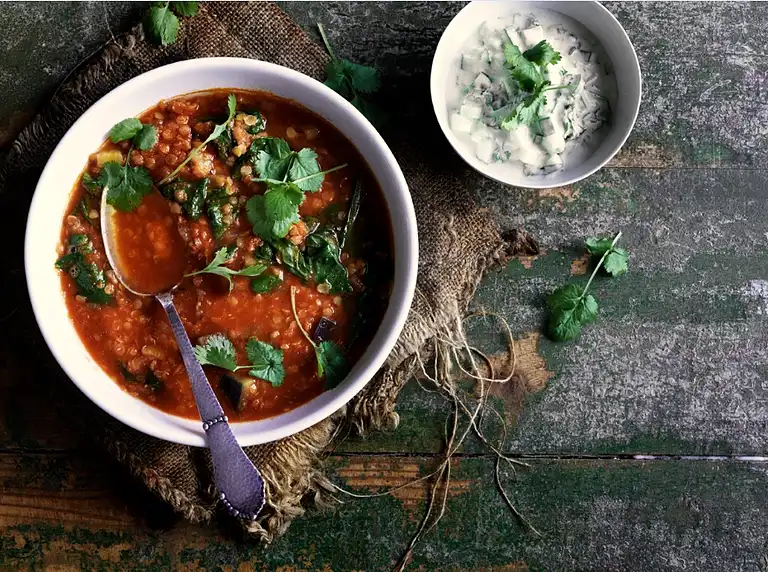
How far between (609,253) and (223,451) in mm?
1652

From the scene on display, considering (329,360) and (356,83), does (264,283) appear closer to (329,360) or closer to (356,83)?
(329,360)

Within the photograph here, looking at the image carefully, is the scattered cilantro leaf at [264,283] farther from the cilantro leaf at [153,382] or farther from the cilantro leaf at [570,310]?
the cilantro leaf at [570,310]

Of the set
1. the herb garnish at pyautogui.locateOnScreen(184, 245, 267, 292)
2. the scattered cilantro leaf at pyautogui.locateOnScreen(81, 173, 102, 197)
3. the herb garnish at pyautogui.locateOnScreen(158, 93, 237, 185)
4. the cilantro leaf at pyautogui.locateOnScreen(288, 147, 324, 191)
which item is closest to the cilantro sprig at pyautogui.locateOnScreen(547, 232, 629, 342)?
the cilantro leaf at pyautogui.locateOnScreen(288, 147, 324, 191)

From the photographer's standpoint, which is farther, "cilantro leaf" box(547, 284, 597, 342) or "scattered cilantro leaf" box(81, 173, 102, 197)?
"cilantro leaf" box(547, 284, 597, 342)

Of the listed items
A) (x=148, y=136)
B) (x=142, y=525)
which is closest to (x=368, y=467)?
(x=142, y=525)

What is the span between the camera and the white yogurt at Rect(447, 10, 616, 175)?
9.14ft

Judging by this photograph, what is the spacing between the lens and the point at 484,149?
2.80 m

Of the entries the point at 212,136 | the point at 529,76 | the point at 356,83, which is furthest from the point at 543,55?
the point at 212,136

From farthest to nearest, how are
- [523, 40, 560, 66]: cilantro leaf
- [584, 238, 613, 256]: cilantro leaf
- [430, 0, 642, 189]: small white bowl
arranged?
[584, 238, 613, 256]: cilantro leaf < [430, 0, 642, 189]: small white bowl < [523, 40, 560, 66]: cilantro leaf

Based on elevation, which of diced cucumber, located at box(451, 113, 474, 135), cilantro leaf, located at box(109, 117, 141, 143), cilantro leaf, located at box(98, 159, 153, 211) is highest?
cilantro leaf, located at box(109, 117, 141, 143)

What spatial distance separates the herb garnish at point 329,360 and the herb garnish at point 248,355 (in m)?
0.13

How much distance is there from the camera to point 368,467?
3037mm

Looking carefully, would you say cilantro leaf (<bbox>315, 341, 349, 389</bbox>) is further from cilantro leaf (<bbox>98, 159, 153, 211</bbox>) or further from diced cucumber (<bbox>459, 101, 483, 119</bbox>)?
diced cucumber (<bbox>459, 101, 483, 119</bbox>)

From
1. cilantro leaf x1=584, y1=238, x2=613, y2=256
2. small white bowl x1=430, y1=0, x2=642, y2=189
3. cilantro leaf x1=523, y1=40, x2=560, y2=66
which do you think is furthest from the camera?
cilantro leaf x1=584, y1=238, x2=613, y2=256
